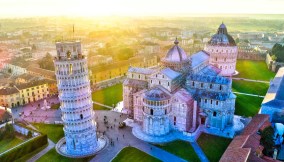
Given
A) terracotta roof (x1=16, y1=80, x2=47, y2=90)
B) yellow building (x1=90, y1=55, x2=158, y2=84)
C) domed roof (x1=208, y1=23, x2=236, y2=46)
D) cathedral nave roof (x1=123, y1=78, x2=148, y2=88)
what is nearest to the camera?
A: cathedral nave roof (x1=123, y1=78, x2=148, y2=88)

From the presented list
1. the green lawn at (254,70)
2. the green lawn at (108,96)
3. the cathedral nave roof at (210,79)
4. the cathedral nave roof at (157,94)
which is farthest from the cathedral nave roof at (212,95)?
the green lawn at (254,70)

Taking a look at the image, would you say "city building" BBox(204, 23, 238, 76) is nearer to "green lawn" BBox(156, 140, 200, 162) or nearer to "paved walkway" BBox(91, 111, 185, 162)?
"paved walkway" BBox(91, 111, 185, 162)

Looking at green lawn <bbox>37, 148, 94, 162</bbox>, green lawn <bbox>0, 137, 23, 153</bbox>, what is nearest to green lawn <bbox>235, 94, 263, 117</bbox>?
green lawn <bbox>37, 148, 94, 162</bbox>

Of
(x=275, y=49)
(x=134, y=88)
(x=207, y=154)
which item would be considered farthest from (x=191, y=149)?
(x=275, y=49)

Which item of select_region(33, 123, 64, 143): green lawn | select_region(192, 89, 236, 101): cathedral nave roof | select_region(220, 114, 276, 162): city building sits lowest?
select_region(33, 123, 64, 143): green lawn

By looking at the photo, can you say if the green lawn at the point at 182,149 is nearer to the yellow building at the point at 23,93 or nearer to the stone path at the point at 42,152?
the stone path at the point at 42,152
